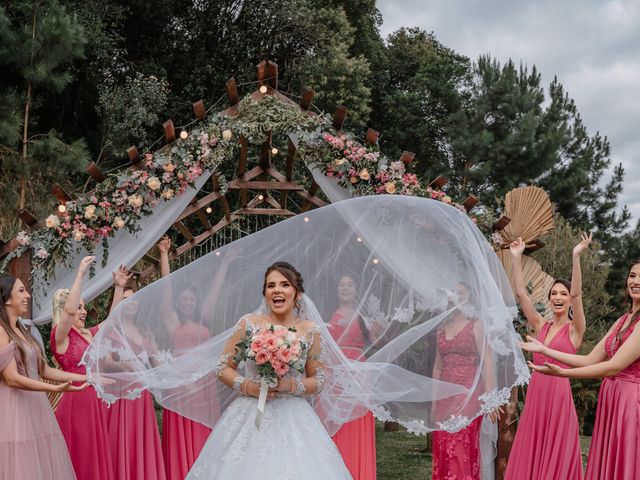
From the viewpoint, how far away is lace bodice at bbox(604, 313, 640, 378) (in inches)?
167

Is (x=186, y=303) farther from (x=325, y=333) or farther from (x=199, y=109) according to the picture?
(x=199, y=109)

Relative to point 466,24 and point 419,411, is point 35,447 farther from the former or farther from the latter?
point 466,24

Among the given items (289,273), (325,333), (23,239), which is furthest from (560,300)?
(23,239)

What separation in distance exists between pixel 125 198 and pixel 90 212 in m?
0.33

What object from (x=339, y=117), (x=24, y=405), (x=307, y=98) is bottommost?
(x=24, y=405)

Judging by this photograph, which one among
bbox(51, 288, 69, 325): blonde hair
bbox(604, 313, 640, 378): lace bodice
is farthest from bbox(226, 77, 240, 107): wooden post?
bbox(604, 313, 640, 378): lace bodice

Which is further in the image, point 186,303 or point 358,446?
point 358,446

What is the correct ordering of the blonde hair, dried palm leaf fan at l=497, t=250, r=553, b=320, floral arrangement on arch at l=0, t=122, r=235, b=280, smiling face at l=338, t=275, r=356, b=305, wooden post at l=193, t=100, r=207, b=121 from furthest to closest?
dried palm leaf fan at l=497, t=250, r=553, b=320 < wooden post at l=193, t=100, r=207, b=121 < floral arrangement on arch at l=0, t=122, r=235, b=280 < the blonde hair < smiling face at l=338, t=275, r=356, b=305

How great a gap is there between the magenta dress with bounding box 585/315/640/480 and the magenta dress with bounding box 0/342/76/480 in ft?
10.8

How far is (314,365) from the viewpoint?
4.53 meters

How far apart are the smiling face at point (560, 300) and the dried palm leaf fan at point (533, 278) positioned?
1.97 m

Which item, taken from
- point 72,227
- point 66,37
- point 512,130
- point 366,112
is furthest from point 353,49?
point 72,227

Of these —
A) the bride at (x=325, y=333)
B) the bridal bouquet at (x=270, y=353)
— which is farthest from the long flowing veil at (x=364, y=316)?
the bridal bouquet at (x=270, y=353)

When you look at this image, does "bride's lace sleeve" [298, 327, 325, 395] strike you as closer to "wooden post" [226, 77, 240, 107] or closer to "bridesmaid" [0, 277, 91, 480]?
"bridesmaid" [0, 277, 91, 480]
